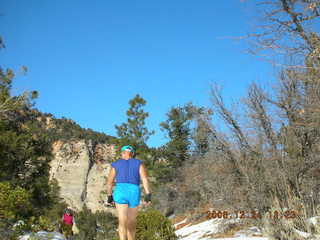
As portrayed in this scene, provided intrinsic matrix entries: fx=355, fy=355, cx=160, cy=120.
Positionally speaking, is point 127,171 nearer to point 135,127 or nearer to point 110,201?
point 110,201

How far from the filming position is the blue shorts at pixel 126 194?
5633 mm

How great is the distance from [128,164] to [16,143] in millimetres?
9505

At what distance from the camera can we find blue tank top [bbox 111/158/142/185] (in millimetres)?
5785

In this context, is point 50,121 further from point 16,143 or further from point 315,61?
point 315,61

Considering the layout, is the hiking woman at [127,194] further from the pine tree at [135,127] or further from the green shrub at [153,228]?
the pine tree at [135,127]

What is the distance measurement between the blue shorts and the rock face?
129 feet

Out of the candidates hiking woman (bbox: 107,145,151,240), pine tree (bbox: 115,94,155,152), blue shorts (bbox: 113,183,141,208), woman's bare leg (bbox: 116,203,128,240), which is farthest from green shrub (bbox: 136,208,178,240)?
pine tree (bbox: 115,94,155,152)

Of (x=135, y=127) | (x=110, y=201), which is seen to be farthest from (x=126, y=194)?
(x=135, y=127)

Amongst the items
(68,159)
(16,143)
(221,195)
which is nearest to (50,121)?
(68,159)

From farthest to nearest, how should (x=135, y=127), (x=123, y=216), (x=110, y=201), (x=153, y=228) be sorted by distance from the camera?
(x=135, y=127)
(x=153, y=228)
(x=110, y=201)
(x=123, y=216)

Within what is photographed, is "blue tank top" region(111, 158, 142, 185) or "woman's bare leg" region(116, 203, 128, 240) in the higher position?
"blue tank top" region(111, 158, 142, 185)

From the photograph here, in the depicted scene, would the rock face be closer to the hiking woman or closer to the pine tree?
the pine tree

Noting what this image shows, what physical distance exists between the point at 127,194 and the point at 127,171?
381 millimetres

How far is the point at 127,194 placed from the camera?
566 cm
